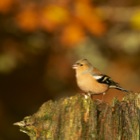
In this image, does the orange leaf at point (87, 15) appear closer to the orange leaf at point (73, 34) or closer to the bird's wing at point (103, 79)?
the orange leaf at point (73, 34)

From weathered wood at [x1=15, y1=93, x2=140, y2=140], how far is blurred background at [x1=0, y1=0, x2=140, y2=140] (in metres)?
8.70

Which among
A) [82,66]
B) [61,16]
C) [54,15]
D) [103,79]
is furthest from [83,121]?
[61,16]

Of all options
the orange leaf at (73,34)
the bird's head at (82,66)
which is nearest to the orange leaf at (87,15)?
the orange leaf at (73,34)

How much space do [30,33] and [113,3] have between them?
2.26m

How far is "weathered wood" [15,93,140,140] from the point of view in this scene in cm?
435

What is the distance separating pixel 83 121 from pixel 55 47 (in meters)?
11.6

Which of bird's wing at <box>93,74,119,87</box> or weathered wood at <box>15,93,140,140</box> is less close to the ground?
bird's wing at <box>93,74,119,87</box>

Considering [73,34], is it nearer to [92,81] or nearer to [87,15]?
[87,15]

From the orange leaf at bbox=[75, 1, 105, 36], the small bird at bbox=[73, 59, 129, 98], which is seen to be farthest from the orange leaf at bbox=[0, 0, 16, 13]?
Result: the small bird at bbox=[73, 59, 129, 98]

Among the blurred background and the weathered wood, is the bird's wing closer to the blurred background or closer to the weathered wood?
the weathered wood

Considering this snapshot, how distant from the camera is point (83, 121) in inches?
172

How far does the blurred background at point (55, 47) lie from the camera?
43.5 feet

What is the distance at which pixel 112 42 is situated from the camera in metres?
16.0

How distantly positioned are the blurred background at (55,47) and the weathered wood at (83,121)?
8.70 m
